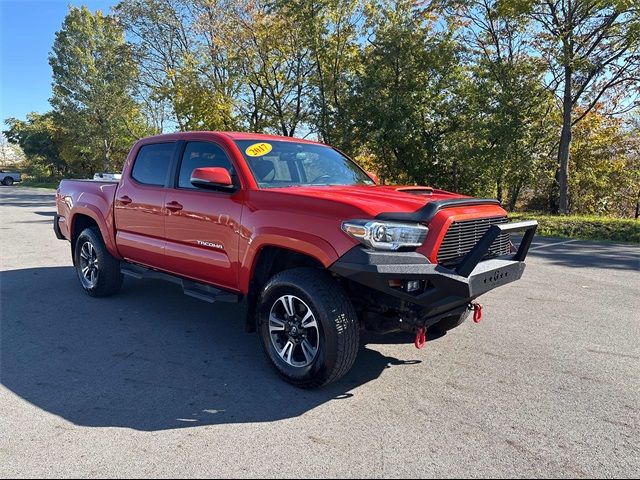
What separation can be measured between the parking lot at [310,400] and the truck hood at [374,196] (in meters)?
1.36

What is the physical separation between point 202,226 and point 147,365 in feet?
4.23

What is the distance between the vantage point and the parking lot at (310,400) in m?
2.62

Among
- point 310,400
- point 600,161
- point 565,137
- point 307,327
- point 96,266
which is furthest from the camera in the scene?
point 600,161

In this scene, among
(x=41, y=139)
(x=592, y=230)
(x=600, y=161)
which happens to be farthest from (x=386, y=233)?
(x=41, y=139)

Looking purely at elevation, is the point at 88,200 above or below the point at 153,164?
below

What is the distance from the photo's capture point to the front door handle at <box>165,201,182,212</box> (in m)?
4.58

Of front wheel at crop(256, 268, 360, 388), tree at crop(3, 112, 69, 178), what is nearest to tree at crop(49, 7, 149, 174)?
tree at crop(3, 112, 69, 178)

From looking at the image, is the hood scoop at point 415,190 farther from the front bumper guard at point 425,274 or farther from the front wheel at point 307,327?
the front wheel at point 307,327

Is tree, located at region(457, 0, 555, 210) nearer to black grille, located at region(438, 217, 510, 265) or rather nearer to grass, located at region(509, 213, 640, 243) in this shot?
grass, located at region(509, 213, 640, 243)

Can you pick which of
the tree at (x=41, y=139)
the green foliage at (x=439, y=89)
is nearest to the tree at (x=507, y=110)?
the green foliage at (x=439, y=89)

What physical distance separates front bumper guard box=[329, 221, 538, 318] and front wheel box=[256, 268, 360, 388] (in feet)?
0.97

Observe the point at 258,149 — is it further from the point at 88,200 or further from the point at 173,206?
the point at 88,200

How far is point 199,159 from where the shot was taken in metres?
4.60

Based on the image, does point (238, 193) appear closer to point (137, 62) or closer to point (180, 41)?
point (180, 41)
